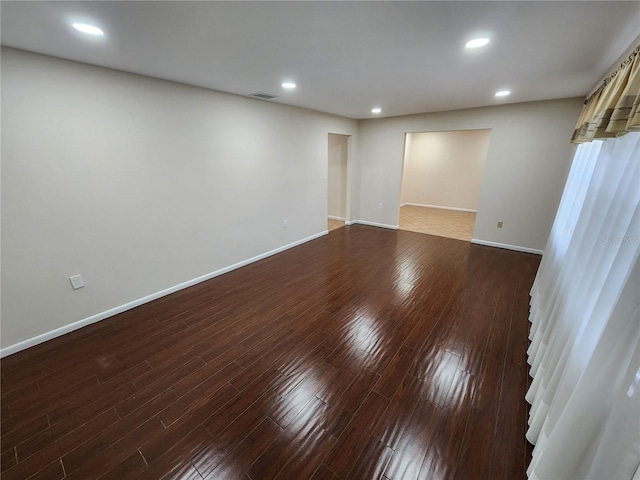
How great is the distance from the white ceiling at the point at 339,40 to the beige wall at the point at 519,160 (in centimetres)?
121

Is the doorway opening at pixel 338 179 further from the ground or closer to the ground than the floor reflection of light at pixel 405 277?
further from the ground

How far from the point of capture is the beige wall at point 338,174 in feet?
20.1

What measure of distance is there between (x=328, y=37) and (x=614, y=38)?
1.99 metres

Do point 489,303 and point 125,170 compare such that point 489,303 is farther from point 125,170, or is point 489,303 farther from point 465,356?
point 125,170

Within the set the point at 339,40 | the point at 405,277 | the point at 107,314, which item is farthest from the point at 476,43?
the point at 107,314

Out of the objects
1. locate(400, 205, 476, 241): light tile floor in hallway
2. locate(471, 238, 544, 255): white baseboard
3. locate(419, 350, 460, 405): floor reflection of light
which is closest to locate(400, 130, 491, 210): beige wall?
locate(400, 205, 476, 241): light tile floor in hallway

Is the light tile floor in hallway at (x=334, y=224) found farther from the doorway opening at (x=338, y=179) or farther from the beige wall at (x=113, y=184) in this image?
the beige wall at (x=113, y=184)

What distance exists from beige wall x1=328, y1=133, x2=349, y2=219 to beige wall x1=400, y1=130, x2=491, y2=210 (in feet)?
7.65

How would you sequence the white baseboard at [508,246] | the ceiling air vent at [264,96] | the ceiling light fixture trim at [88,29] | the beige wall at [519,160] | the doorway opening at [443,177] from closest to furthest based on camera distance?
the ceiling light fixture trim at [88,29] < the ceiling air vent at [264,96] < the beige wall at [519,160] < the white baseboard at [508,246] < the doorway opening at [443,177]

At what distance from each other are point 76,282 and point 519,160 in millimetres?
6297

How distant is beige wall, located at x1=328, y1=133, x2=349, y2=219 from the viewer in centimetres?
612

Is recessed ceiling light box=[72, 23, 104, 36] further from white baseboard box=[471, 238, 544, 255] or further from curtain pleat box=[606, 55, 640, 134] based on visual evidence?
white baseboard box=[471, 238, 544, 255]

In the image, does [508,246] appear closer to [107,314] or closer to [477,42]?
[477,42]

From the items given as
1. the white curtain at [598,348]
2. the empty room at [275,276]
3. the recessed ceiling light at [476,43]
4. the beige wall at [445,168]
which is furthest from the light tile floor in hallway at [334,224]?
the white curtain at [598,348]
